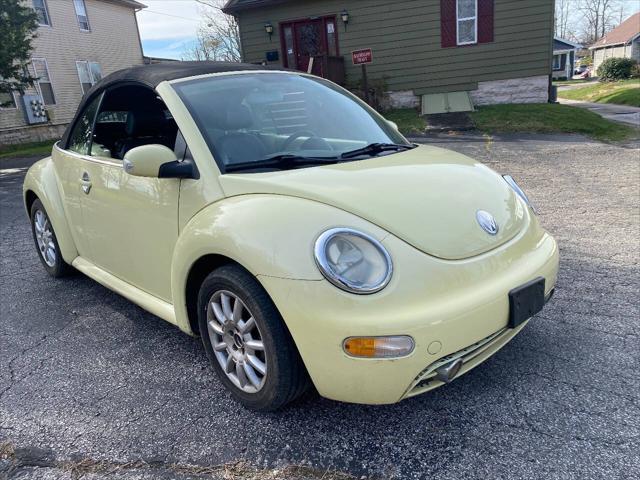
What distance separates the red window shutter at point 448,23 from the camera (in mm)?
13688

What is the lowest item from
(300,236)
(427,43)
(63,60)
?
(300,236)

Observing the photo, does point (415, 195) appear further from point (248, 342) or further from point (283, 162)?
point (248, 342)

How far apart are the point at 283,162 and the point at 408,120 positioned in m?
10.9

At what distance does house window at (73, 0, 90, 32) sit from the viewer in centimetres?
2202

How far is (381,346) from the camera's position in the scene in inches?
74.7

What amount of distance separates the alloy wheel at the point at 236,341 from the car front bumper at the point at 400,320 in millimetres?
298

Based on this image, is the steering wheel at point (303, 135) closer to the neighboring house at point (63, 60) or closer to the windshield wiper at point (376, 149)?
the windshield wiper at point (376, 149)

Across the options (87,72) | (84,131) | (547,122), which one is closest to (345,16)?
(547,122)

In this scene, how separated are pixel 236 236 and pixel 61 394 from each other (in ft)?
4.71

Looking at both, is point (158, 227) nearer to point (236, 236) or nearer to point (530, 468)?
point (236, 236)

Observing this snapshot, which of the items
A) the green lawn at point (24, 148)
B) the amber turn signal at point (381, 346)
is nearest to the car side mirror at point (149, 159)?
the amber turn signal at point (381, 346)

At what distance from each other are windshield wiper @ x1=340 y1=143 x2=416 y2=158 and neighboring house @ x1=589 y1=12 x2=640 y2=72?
5226 cm

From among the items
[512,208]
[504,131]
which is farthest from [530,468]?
[504,131]

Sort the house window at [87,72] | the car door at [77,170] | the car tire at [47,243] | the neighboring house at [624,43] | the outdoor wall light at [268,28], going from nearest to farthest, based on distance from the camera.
→ the car door at [77,170], the car tire at [47,243], the outdoor wall light at [268,28], the house window at [87,72], the neighboring house at [624,43]
